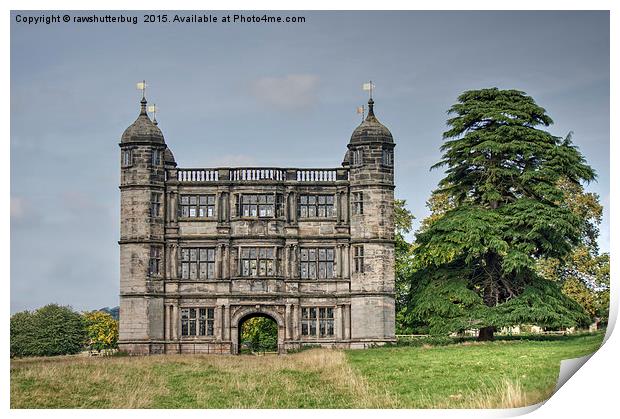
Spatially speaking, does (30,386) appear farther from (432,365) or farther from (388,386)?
(432,365)

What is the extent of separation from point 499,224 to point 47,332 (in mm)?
15489

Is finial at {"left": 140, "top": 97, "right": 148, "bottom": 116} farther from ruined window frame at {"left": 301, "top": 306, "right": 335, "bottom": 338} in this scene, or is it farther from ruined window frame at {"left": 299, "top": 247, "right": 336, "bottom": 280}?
ruined window frame at {"left": 301, "top": 306, "right": 335, "bottom": 338}

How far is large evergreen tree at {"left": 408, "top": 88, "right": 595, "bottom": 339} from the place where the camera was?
39938 millimetres

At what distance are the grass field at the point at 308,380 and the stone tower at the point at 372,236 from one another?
656 centimetres

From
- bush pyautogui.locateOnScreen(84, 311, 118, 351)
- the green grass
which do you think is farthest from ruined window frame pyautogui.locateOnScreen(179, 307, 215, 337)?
bush pyautogui.locateOnScreen(84, 311, 118, 351)

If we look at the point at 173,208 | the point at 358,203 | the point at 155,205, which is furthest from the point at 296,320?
the point at 155,205

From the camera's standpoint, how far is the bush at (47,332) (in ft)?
120

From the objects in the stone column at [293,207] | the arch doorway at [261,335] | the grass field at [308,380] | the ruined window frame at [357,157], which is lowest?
the grass field at [308,380]

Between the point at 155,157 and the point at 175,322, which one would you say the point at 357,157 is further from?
the point at 175,322

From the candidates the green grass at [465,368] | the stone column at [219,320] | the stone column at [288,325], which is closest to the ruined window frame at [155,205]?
the stone column at [219,320]

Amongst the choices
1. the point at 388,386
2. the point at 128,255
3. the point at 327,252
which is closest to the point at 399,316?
the point at 327,252

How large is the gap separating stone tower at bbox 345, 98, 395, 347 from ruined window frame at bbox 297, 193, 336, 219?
34.9 inches
